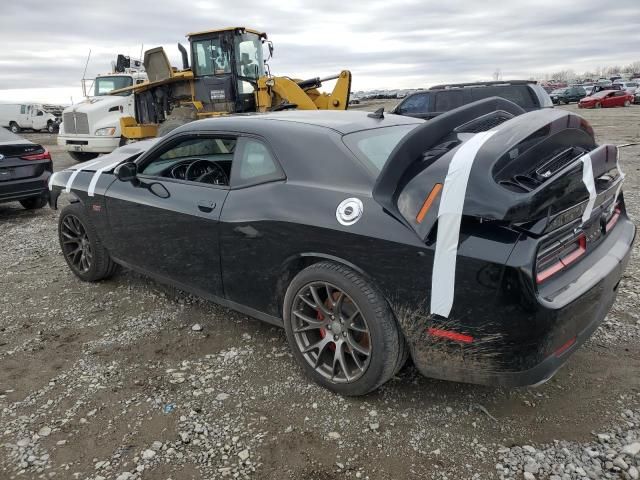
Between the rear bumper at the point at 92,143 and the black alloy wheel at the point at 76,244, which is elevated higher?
the rear bumper at the point at 92,143

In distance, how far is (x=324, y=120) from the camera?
324 cm

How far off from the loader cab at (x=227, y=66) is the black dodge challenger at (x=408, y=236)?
27.4ft

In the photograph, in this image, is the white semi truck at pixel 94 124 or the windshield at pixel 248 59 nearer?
the windshield at pixel 248 59

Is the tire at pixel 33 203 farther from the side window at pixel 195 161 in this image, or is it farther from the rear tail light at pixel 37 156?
the side window at pixel 195 161

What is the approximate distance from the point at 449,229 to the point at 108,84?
52.1ft

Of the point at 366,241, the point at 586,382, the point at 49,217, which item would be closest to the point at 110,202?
the point at 366,241

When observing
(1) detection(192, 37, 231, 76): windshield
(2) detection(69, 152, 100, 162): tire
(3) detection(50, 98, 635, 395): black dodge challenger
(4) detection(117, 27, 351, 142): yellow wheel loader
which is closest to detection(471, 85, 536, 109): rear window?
(4) detection(117, 27, 351, 142): yellow wheel loader

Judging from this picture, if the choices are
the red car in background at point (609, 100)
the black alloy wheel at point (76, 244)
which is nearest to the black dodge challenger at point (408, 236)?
the black alloy wheel at point (76, 244)

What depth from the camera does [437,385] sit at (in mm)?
2916

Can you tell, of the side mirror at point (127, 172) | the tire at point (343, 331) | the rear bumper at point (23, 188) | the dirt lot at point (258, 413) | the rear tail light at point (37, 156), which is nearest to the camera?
the dirt lot at point (258, 413)

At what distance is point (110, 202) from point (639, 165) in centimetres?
1016

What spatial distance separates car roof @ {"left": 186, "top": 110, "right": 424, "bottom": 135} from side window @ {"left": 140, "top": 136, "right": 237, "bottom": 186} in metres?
0.13

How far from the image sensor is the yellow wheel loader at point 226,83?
11.3 metres

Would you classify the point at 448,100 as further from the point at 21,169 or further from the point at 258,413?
the point at 258,413
